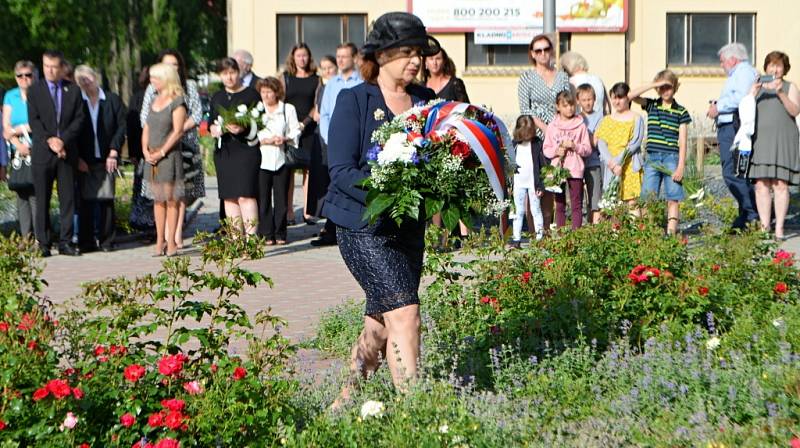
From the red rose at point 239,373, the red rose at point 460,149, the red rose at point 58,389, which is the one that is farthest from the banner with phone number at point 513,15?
the red rose at point 58,389

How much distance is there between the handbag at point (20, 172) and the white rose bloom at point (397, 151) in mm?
9391

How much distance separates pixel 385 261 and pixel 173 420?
138 cm

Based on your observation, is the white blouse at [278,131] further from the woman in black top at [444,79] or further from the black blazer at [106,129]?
the woman in black top at [444,79]

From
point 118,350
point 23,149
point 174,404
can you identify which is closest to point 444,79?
point 23,149

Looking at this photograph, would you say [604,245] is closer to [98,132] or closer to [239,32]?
[98,132]

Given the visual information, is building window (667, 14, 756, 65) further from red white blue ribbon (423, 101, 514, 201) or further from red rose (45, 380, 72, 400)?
red rose (45, 380, 72, 400)

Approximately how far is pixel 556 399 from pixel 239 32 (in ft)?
86.4

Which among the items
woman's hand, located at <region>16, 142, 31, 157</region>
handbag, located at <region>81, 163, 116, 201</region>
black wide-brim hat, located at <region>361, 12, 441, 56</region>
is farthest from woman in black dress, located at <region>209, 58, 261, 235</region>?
black wide-brim hat, located at <region>361, 12, 441, 56</region>

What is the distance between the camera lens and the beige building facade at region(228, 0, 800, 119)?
31.0 metres

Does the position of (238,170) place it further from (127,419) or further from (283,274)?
(127,419)

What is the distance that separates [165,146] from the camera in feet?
44.5

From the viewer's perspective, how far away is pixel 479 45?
103ft

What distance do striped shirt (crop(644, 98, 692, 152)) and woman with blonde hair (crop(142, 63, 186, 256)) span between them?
4.70 m

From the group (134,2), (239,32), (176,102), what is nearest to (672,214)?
(176,102)
